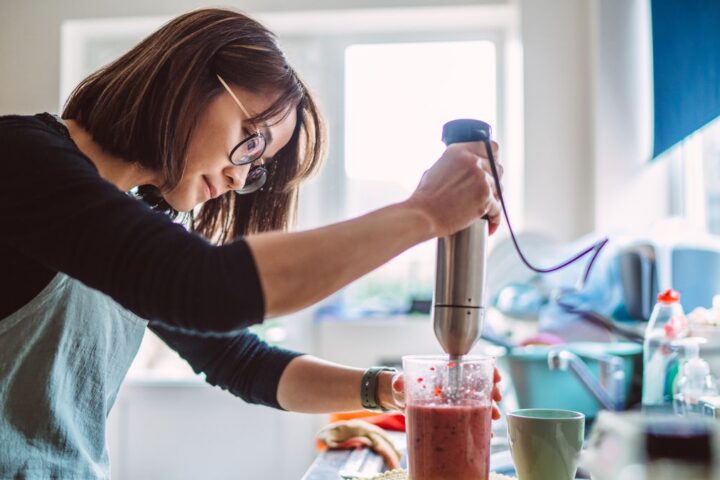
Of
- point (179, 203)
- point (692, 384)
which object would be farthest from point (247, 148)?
point (692, 384)

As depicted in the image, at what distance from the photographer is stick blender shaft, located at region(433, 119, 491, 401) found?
81 cm

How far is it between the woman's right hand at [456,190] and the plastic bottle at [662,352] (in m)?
0.75

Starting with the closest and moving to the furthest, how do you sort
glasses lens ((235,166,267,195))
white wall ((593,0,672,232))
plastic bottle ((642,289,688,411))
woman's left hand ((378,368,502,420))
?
1. woman's left hand ((378,368,502,420))
2. glasses lens ((235,166,267,195))
3. plastic bottle ((642,289,688,411))
4. white wall ((593,0,672,232))

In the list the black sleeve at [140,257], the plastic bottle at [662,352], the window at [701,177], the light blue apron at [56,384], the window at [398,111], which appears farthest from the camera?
the window at [398,111]

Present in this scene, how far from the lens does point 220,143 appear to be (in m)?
1.07

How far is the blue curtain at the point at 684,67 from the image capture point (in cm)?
174

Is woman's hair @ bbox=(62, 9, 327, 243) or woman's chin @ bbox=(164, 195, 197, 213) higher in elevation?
woman's hair @ bbox=(62, 9, 327, 243)

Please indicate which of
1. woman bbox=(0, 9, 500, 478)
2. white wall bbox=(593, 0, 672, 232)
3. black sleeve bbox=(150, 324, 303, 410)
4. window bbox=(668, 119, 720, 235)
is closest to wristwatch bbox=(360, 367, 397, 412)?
woman bbox=(0, 9, 500, 478)

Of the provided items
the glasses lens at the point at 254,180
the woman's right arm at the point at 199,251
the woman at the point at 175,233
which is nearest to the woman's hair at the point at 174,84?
the woman at the point at 175,233

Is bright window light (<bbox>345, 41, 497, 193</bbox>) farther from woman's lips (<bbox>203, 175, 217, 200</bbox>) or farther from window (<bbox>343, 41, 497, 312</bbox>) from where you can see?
woman's lips (<bbox>203, 175, 217, 200</bbox>)

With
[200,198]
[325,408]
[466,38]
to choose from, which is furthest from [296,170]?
[466,38]

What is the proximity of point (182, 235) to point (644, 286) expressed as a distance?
1348mm

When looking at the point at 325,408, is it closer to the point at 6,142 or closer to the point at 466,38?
the point at 6,142

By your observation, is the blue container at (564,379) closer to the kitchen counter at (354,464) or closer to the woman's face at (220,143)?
the kitchen counter at (354,464)
